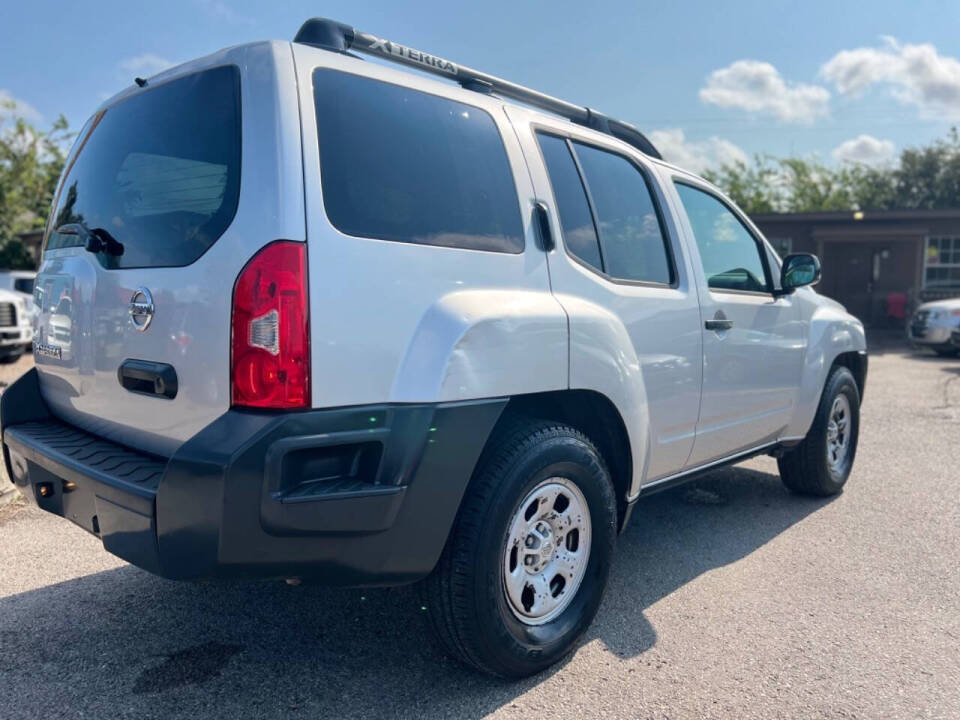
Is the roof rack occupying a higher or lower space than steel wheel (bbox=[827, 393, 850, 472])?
higher

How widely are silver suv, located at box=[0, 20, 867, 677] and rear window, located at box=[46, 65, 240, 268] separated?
11mm

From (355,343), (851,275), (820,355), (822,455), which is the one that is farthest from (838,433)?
(851,275)

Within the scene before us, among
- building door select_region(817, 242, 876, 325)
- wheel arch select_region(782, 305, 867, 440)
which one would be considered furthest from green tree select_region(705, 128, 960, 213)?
wheel arch select_region(782, 305, 867, 440)

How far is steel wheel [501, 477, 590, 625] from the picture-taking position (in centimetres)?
258

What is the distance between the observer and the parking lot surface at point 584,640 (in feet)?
8.17

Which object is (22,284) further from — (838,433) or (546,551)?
(546,551)

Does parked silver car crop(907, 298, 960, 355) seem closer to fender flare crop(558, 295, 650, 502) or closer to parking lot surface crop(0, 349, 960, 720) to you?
parking lot surface crop(0, 349, 960, 720)

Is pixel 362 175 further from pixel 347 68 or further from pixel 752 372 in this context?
pixel 752 372

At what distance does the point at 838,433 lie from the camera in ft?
16.5

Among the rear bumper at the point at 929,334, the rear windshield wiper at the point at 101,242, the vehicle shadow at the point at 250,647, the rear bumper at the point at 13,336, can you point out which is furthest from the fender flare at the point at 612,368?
the rear bumper at the point at 929,334

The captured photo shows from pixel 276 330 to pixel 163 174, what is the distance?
83cm

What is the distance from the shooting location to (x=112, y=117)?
2.84 m

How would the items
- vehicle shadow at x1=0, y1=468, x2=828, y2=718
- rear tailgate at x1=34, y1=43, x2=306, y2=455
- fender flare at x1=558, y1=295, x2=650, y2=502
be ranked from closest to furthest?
rear tailgate at x1=34, y1=43, x2=306, y2=455, vehicle shadow at x1=0, y1=468, x2=828, y2=718, fender flare at x1=558, y1=295, x2=650, y2=502

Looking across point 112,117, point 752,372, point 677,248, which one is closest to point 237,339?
point 112,117
